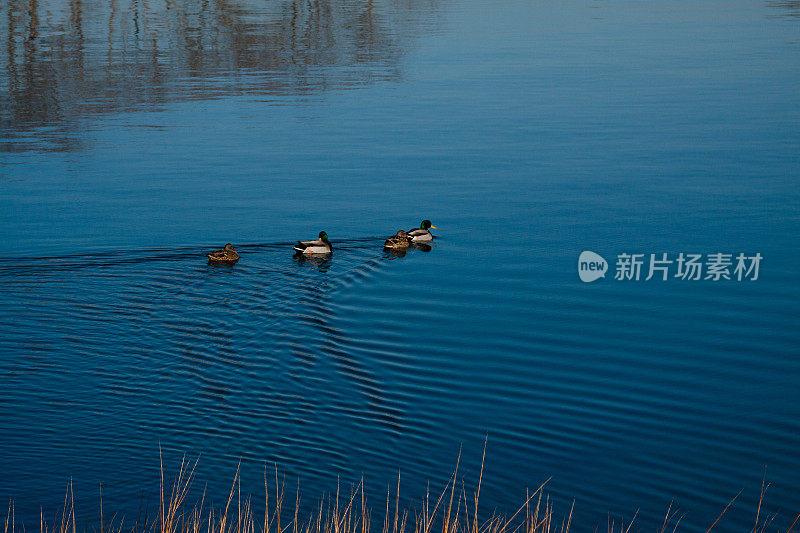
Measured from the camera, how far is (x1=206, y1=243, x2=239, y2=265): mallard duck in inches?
789

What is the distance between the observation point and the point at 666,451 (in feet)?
42.1

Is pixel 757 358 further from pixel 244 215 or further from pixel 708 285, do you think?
pixel 244 215

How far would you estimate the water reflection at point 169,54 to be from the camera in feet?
126

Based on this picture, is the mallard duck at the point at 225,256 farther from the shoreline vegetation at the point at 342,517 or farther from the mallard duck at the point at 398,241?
the shoreline vegetation at the point at 342,517

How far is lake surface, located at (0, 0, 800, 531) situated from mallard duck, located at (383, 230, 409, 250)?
293 mm

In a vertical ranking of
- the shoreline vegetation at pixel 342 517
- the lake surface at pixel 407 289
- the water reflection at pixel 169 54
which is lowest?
the shoreline vegetation at pixel 342 517

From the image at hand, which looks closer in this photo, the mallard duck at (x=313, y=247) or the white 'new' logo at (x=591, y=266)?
the white 'new' logo at (x=591, y=266)

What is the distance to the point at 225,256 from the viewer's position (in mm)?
20031

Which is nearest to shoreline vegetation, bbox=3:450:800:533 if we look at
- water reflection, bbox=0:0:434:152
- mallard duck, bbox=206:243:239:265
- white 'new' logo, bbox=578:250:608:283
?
white 'new' logo, bbox=578:250:608:283

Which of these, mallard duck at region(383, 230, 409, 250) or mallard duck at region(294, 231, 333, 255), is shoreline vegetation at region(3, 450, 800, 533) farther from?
mallard duck at region(383, 230, 409, 250)

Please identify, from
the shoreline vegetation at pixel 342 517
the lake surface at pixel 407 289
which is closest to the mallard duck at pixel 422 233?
the lake surface at pixel 407 289

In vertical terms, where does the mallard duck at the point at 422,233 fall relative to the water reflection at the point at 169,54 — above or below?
below

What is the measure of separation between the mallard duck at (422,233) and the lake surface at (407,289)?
0.39 metres

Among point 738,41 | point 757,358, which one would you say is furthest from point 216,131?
point 738,41
